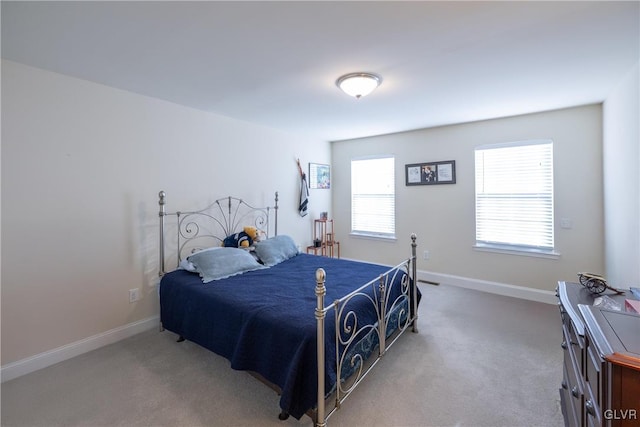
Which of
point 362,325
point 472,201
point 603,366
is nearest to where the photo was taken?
point 603,366

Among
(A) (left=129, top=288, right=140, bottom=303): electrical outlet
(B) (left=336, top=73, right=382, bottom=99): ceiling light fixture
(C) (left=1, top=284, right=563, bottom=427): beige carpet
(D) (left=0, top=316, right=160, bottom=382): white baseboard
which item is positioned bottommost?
(C) (left=1, top=284, right=563, bottom=427): beige carpet

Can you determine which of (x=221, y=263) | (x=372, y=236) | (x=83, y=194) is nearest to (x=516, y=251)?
(x=372, y=236)

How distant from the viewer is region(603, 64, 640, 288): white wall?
221cm

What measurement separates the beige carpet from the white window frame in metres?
1.21

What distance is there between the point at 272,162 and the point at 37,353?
10.3 ft

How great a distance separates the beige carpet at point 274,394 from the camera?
5.74ft

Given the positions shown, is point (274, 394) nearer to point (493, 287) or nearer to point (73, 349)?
point (73, 349)

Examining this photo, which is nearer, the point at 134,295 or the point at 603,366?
the point at 603,366

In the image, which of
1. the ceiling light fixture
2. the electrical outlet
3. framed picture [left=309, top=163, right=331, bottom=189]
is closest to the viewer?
the ceiling light fixture

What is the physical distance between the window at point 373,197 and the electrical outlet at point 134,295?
3459 mm

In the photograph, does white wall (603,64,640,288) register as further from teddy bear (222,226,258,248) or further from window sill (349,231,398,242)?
teddy bear (222,226,258,248)

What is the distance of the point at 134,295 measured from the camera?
9.30 ft

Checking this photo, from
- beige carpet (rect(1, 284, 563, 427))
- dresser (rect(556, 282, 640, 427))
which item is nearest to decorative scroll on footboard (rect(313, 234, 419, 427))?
beige carpet (rect(1, 284, 563, 427))

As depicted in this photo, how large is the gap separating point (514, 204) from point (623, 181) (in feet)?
4.13
